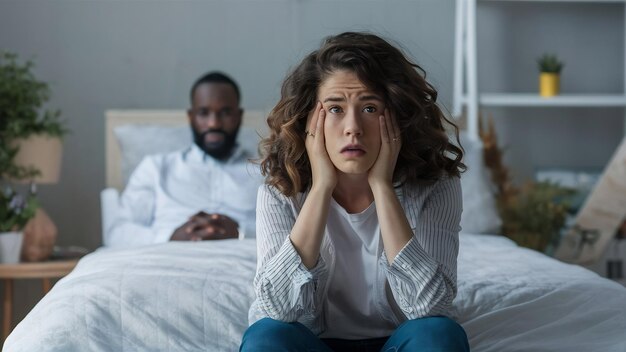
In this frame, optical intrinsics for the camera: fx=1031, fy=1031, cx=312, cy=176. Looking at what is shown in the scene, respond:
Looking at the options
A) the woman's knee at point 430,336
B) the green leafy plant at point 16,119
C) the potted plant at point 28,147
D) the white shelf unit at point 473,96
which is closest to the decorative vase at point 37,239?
the potted plant at point 28,147

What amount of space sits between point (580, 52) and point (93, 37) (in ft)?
6.16

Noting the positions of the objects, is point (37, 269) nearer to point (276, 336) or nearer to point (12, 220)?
point (12, 220)

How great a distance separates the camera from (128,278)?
213 cm

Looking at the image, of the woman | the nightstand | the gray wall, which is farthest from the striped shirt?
the gray wall

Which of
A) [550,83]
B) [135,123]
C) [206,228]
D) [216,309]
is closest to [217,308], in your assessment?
[216,309]

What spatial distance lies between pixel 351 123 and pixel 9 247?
175 centimetres

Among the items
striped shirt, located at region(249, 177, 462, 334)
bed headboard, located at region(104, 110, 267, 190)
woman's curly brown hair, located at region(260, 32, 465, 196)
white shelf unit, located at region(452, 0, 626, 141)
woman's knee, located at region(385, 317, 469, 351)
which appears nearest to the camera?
woman's knee, located at region(385, 317, 469, 351)

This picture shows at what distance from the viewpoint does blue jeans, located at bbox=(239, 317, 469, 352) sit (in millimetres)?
1530

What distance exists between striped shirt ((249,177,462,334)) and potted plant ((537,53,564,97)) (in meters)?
2.12

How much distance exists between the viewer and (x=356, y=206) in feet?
6.04

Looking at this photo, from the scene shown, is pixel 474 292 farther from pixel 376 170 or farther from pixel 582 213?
pixel 582 213

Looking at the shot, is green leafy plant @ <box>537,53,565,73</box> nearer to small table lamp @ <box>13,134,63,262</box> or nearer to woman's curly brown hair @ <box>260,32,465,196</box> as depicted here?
small table lamp @ <box>13,134,63,262</box>

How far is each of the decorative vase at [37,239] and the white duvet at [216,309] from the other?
2.98 feet

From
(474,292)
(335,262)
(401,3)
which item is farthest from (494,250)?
(401,3)
